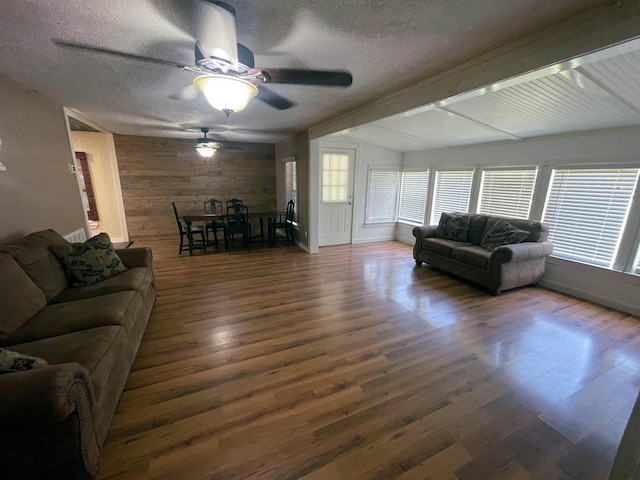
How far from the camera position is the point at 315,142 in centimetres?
450

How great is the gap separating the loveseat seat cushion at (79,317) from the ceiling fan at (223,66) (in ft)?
5.16

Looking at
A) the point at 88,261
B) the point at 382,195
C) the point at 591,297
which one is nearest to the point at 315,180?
the point at 382,195

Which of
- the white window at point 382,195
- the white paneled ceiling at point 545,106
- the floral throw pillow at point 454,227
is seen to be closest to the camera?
the white paneled ceiling at point 545,106

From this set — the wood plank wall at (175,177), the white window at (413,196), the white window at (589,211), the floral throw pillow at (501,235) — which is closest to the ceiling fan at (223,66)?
the floral throw pillow at (501,235)

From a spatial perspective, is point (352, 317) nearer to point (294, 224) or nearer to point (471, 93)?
point (471, 93)

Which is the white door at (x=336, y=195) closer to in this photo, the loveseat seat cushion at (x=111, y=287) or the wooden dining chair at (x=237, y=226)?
the wooden dining chair at (x=237, y=226)

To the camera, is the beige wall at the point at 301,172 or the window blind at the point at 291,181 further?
the window blind at the point at 291,181

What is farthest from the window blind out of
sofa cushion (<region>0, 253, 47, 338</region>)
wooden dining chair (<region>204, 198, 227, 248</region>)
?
sofa cushion (<region>0, 253, 47, 338</region>)

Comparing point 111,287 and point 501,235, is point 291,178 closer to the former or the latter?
point 501,235

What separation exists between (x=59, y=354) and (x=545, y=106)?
14.3ft

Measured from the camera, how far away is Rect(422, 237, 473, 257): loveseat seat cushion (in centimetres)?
389

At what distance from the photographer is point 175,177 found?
19.3ft

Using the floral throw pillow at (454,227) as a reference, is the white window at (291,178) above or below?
above

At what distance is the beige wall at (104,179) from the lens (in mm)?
5234
